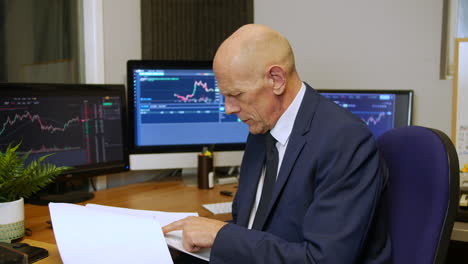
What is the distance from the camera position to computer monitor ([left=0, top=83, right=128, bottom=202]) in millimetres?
1527

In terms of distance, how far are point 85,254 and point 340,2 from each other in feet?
6.10

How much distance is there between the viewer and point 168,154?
6.39 ft

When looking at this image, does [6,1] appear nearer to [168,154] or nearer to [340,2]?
[168,154]

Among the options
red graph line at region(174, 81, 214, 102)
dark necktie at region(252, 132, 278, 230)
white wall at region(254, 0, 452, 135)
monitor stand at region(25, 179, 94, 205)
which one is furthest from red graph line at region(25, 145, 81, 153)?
white wall at region(254, 0, 452, 135)

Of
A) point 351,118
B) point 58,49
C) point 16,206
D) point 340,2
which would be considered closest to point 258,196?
point 351,118

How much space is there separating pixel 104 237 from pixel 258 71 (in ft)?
1.76

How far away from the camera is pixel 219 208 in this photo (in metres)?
1.61

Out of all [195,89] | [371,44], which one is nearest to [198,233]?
[195,89]

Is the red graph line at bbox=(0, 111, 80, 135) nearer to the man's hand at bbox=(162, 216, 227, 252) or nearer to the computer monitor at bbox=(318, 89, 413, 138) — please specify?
the man's hand at bbox=(162, 216, 227, 252)

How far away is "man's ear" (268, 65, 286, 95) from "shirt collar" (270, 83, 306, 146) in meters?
0.06

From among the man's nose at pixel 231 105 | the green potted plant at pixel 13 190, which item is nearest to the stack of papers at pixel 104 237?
the green potted plant at pixel 13 190

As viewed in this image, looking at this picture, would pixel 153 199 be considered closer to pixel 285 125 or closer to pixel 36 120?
pixel 36 120

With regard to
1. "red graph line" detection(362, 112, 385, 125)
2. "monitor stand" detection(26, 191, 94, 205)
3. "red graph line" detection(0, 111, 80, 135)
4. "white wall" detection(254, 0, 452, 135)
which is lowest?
"monitor stand" detection(26, 191, 94, 205)

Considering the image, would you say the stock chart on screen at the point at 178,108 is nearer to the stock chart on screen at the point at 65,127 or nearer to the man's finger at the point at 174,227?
the stock chart on screen at the point at 65,127
